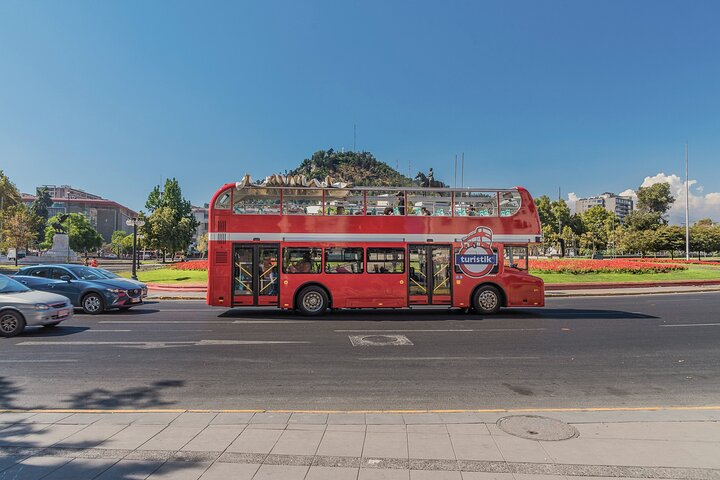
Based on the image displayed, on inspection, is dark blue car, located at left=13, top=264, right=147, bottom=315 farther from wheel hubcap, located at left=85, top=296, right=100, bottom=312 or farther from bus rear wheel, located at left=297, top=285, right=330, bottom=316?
bus rear wheel, located at left=297, top=285, right=330, bottom=316

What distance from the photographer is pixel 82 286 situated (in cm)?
1431

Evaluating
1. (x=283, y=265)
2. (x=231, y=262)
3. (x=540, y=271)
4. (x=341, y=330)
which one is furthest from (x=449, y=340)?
(x=540, y=271)

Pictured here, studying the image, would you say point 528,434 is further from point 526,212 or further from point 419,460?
point 526,212

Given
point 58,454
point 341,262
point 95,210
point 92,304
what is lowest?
point 58,454

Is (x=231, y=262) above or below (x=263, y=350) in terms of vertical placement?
above

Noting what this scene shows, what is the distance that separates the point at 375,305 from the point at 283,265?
3196mm

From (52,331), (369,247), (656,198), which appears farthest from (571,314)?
(656,198)

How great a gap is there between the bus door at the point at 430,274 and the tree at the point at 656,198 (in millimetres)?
82844

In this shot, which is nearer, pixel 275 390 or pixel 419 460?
pixel 419 460

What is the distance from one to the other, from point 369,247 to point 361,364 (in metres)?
6.34

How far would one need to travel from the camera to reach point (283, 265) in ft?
44.9

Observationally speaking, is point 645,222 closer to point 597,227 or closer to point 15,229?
point 597,227

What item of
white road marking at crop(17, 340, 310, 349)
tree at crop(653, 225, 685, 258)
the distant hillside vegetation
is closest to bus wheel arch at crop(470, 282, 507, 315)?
white road marking at crop(17, 340, 310, 349)

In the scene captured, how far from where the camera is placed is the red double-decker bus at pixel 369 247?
537 inches
